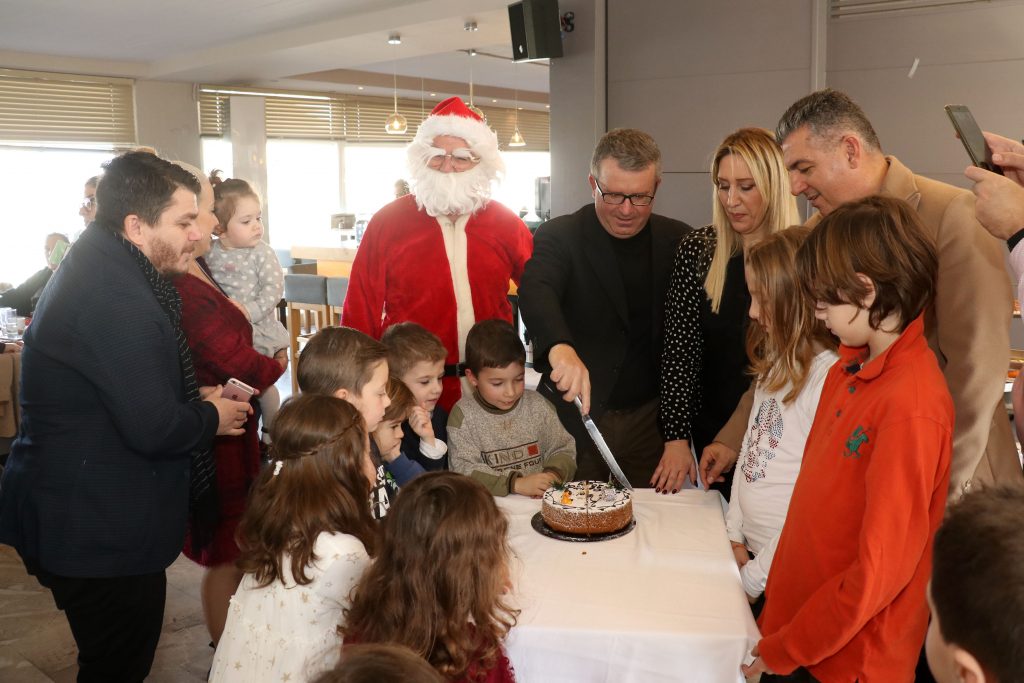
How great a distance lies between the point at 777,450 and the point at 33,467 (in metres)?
1.61

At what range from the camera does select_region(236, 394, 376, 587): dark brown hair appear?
1521 mm

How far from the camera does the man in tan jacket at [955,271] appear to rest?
1.50 m

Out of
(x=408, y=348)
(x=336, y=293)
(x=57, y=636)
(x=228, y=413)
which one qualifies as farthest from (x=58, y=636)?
(x=336, y=293)

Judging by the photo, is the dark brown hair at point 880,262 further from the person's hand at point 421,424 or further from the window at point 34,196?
the window at point 34,196

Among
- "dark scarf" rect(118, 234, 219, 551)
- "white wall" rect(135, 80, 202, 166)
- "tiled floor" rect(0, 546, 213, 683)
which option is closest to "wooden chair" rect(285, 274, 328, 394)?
"tiled floor" rect(0, 546, 213, 683)

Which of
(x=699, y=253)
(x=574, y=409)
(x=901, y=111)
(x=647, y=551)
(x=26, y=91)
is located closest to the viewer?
(x=647, y=551)

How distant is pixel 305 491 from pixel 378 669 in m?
0.82

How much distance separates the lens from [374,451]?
6.79 ft

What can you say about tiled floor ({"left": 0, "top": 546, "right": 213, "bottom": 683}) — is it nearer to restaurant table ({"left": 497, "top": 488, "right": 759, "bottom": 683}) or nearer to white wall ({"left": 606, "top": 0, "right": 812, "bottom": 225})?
restaurant table ({"left": 497, "top": 488, "right": 759, "bottom": 683})

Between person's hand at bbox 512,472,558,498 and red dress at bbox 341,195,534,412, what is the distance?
0.71 metres

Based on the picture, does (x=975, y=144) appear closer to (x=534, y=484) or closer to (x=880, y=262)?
(x=880, y=262)

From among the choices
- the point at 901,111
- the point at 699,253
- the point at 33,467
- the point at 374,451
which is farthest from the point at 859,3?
the point at 33,467

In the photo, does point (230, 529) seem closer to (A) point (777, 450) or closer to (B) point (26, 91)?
(A) point (777, 450)

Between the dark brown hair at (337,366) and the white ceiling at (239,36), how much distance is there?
4271 millimetres
